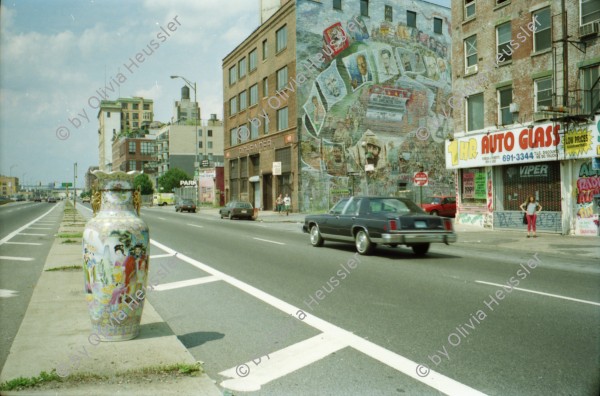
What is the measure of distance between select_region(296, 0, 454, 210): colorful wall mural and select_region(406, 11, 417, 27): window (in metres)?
0.45

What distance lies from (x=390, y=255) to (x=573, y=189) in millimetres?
10764

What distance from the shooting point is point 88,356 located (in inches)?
177

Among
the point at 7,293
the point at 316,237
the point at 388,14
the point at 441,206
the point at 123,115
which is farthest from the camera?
the point at 123,115

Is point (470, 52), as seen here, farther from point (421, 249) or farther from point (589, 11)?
point (421, 249)

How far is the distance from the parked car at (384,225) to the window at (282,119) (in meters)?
30.0

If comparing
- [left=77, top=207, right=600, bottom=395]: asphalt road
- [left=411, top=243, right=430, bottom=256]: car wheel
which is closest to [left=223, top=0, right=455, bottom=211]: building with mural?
[left=411, top=243, right=430, bottom=256]: car wheel

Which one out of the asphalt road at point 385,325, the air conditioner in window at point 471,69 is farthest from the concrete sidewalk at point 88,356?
the air conditioner in window at point 471,69

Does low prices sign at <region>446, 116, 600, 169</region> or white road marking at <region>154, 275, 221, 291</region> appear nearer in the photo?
white road marking at <region>154, 275, 221, 291</region>

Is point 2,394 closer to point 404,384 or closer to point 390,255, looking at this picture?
point 404,384

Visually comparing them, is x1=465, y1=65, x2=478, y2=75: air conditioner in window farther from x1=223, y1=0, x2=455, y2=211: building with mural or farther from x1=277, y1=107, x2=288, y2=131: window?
x1=277, y1=107, x2=288, y2=131: window

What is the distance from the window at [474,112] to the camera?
984 inches

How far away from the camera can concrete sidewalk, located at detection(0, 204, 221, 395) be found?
12.7 feet

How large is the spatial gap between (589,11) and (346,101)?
995 inches

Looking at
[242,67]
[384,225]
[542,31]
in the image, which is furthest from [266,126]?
[384,225]
